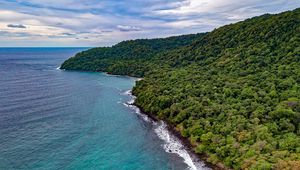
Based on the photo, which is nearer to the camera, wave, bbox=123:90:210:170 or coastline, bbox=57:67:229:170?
coastline, bbox=57:67:229:170

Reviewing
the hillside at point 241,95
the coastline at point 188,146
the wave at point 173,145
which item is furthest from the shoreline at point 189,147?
the hillside at point 241,95

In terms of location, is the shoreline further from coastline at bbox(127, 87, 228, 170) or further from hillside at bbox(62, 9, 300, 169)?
hillside at bbox(62, 9, 300, 169)

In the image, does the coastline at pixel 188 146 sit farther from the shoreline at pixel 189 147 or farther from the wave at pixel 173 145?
the wave at pixel 173 145

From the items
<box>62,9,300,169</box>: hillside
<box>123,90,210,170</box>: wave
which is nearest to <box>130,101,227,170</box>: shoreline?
<box>123,90,210,170</box>: wave

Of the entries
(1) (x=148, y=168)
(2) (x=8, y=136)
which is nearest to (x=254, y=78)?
(1) (x=148, y=168)

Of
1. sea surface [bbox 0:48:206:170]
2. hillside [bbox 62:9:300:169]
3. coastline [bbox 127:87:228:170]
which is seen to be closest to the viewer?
hillside [bbox 62:9:300:169]

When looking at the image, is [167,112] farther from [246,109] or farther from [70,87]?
[70,87]
